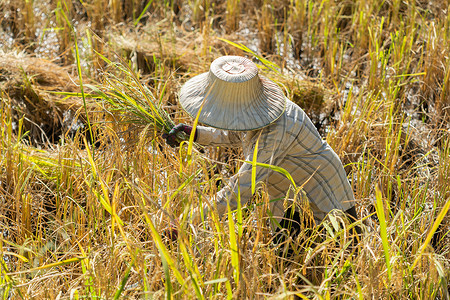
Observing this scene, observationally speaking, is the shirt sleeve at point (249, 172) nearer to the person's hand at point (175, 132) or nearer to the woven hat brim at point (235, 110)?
the woven hat brim at point (235, 110)

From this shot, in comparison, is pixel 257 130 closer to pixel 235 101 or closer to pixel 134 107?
pixel 235 101

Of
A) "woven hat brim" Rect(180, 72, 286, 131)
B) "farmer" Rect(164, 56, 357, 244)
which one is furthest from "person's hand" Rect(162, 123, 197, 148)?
"woven hat brim" Rect(180, 72, 286, 131)

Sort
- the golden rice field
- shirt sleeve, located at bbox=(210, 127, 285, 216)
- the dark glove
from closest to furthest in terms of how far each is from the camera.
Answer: the golden rice field
shirt sleeve, located at bbox=(210, 127, 285, 216)
the dark glove

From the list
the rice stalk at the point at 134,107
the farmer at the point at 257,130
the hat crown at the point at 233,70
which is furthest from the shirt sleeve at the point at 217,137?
the hat crown at the point at 233,70

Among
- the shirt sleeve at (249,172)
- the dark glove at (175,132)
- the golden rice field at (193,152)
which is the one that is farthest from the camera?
the dark glove at (175,132)

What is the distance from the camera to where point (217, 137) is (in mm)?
1979

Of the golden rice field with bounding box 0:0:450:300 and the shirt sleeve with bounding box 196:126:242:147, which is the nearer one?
the golden rice field with bounding box 0:0:450:300

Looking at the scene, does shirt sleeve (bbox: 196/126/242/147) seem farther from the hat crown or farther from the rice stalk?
the hat crown

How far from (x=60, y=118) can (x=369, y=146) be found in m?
1.58

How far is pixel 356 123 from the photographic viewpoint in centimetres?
265

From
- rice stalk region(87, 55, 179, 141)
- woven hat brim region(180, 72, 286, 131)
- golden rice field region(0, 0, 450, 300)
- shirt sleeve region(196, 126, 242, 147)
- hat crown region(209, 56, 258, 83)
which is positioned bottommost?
golden rice field region(0, 0, 450, 300)

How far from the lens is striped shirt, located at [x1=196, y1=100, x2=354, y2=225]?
173 cm

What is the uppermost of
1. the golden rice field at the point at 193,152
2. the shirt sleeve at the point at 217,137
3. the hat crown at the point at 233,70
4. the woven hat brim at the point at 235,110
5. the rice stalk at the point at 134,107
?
the hat crown at the point at 233,70

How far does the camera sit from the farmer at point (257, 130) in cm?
173
